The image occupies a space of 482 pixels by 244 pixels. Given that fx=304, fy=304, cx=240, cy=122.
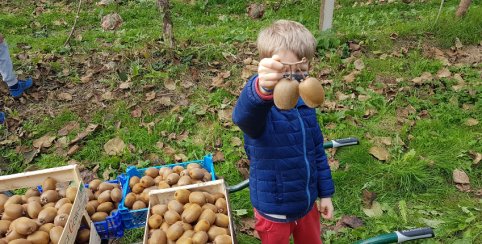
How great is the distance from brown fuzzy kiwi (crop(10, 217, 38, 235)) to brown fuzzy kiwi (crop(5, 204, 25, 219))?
3.8 inches

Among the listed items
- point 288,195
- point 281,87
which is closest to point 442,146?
point 288,195

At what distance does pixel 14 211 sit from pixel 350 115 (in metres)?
3.51

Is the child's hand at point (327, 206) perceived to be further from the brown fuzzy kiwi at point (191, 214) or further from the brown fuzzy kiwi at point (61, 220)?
the brown fuzzy kiwi at point (61, 220)

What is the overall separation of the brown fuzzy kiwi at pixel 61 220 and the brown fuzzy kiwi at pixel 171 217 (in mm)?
578

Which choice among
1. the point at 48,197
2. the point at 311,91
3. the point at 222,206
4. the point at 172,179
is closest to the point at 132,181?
the point at 172,179

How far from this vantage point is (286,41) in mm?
1506

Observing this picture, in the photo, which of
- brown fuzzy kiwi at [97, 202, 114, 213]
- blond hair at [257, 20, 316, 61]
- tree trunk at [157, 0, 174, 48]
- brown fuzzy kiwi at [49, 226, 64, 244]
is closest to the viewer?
blond hair at [257, 20, 316, 61]

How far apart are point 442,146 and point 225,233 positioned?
2813 millimetres

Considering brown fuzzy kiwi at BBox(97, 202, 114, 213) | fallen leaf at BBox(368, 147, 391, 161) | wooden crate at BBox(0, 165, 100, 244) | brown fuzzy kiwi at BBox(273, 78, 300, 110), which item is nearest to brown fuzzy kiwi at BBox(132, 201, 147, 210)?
brown fuzzy kiwi at BBox(97, 202, 114, 213)

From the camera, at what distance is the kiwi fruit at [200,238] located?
1.76 meters

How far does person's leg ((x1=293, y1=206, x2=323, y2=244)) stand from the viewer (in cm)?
201

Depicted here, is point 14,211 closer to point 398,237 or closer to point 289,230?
point 289,230

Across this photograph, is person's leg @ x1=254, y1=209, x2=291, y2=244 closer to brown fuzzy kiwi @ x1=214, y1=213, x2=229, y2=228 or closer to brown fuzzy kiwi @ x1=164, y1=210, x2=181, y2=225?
brown fuzzy kiwi @ x1=214, y1=213, x2=229, y2=228

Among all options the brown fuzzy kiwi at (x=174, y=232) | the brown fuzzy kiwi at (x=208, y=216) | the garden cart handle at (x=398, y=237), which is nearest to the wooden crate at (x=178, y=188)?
the brown fuzzy kiwi at (x=208, y=216)
